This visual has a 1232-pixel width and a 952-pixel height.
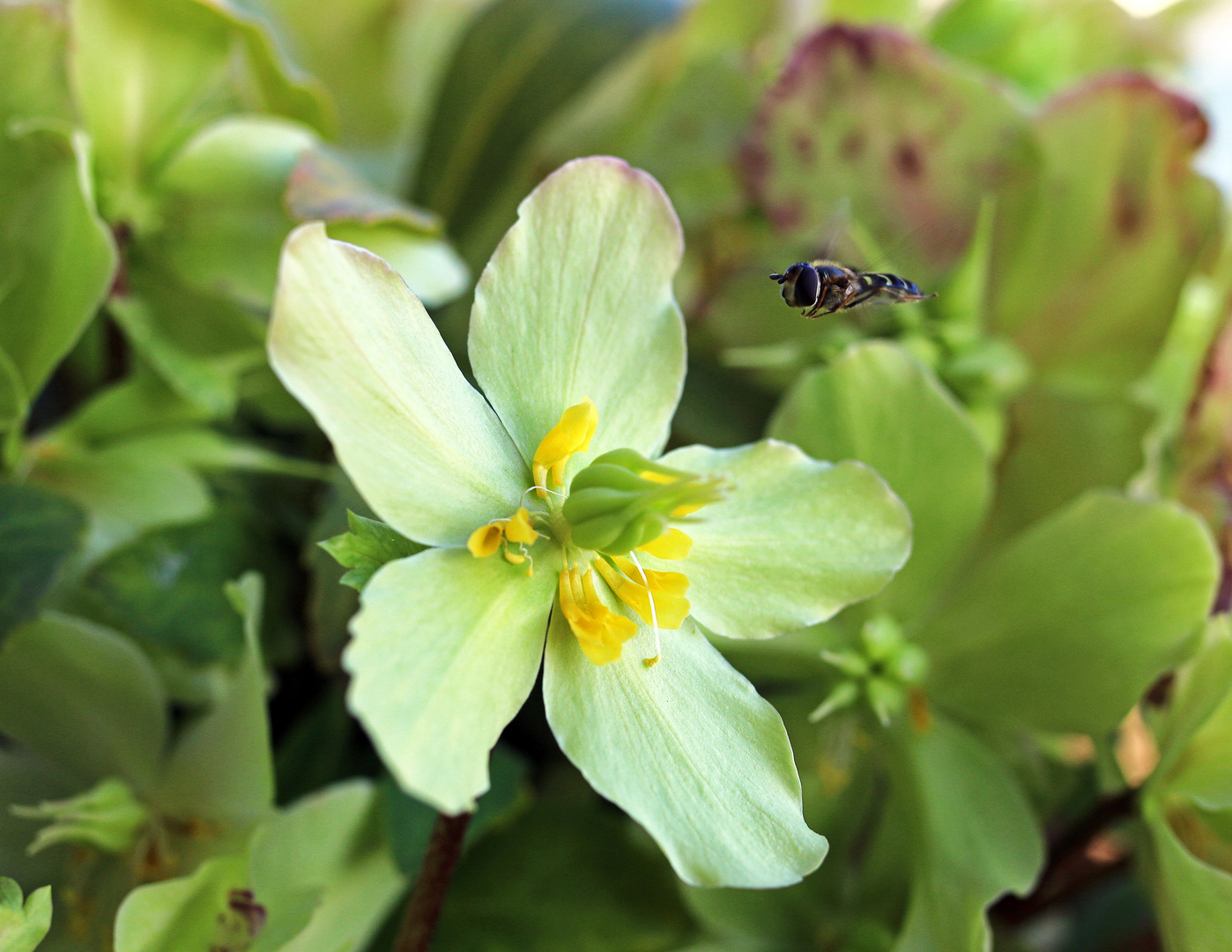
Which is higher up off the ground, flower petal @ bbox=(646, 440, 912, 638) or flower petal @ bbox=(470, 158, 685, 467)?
flower petal @ bbox=(470, 158, 685, 467)

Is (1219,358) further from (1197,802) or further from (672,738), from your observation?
(672,738)

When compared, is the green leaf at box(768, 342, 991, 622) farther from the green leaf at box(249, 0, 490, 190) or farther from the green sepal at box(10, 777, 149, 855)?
the green leaf at box(249, 0, 490, 190)

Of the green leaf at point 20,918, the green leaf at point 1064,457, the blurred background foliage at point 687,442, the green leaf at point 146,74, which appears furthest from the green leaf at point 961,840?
the green leaf at point 146,74

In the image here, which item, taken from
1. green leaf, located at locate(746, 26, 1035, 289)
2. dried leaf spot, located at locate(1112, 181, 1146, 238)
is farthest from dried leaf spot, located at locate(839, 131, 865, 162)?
dried leaf spot, located at locate(1112, 181, 1146, 238)

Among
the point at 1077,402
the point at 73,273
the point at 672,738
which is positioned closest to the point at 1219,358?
the point at 1077,402

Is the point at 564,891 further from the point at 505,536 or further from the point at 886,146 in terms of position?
the point at 886,146

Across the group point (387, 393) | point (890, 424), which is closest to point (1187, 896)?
point (890, 424)

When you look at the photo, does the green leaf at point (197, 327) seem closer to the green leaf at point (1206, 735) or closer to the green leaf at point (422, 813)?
the green leaf at point (422, 813)
